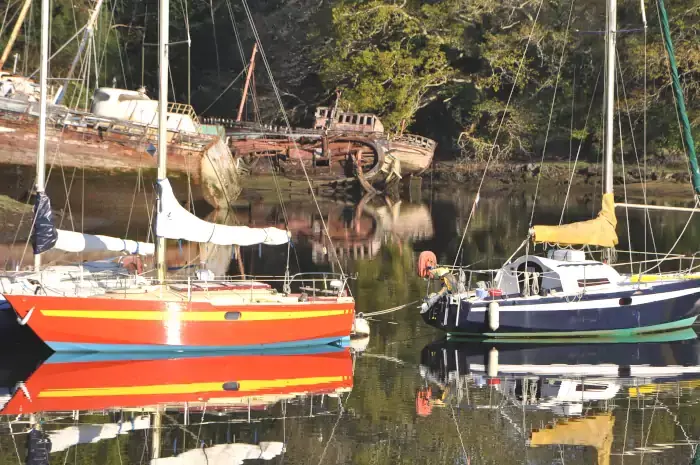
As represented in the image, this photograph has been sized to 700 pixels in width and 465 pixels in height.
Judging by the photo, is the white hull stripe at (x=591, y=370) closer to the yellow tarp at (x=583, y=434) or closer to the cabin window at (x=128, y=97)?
the yellow tarp at (x=583, y=434)

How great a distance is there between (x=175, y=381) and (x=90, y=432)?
13.2 ft

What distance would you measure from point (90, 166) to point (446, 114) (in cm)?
3240

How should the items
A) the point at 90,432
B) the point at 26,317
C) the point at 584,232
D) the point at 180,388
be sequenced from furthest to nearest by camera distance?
the point at 584,232 → the point at 26,317 → the point at 180,388 → the point at 90,432

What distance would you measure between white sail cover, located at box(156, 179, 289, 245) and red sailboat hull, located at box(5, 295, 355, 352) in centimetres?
228

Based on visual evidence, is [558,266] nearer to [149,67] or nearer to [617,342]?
[617,342]

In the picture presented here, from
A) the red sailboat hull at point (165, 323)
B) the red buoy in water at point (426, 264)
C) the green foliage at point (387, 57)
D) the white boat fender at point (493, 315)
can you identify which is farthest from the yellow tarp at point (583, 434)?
the green foliage at point (387, 57)

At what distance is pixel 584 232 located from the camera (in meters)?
33.4

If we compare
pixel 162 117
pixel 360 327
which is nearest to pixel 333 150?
pixel 360 327

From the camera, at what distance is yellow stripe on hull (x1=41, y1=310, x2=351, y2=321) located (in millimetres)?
27906

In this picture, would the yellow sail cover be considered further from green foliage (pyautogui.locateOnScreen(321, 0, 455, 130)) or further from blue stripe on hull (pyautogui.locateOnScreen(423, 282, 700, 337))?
green foliage (pyautogui.locateOnScreen(321, 0, 455, 130))

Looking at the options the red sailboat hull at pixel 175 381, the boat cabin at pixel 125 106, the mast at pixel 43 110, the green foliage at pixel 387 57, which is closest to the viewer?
the red sailboat hull at pixel 175 381

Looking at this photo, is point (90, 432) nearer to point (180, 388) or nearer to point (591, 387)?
point (180, 388)

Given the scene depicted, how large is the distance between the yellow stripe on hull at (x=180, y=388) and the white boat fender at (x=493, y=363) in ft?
10.5

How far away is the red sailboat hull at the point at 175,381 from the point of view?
82.8ft
